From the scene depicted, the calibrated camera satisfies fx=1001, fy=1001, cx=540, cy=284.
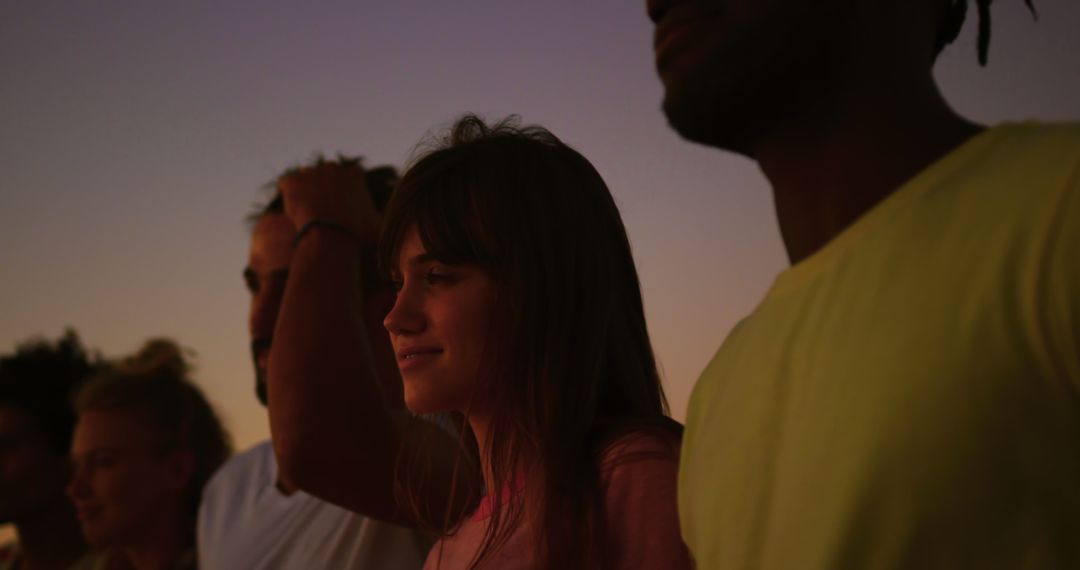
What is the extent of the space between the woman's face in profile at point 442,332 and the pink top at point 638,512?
238 mm

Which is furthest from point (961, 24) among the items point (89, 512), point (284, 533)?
point (89, 512)

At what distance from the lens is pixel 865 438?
865mm

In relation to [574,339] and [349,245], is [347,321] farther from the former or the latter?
[574,339]

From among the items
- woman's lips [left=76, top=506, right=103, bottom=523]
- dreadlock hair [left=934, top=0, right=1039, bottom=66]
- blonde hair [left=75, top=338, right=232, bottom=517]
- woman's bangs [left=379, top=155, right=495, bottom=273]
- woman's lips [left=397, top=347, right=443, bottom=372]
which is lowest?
woman's lips [left=76, top=506, right=103, bottom=523]

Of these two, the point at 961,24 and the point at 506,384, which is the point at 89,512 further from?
the point at 961,24

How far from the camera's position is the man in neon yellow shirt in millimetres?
791

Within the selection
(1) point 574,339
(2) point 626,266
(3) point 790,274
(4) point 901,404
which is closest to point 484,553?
(1) point 574,339

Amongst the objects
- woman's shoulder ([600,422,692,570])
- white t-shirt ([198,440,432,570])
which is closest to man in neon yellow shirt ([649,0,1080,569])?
woman's shoulder ([600,422,692,570])

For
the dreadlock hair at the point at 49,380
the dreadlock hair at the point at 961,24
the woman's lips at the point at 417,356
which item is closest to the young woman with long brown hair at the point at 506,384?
the woman's lips at the point at 417,356

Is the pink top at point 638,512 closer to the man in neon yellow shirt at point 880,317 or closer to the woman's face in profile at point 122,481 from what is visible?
the man in neon yellow shirt at point 880,317

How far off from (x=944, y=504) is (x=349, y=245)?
4.93 feet

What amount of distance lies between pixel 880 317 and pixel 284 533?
A: 162cm

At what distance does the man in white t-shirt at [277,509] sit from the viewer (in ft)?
6.64

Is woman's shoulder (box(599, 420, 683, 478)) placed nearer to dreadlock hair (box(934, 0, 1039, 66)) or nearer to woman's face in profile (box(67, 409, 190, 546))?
dreadlock hair (box(934, 0, 1039, 66))
